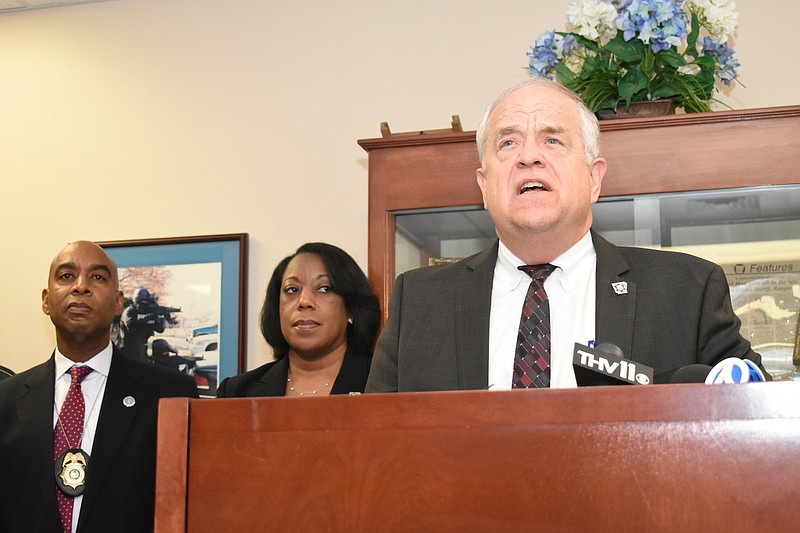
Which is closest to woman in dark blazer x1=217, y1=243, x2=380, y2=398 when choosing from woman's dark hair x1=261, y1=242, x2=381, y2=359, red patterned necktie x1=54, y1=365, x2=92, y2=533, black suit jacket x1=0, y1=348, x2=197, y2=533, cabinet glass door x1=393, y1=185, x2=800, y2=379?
woman's dark hair x1=261, y1=242, x2=381, y2=359

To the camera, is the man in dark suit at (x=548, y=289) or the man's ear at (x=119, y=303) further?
the man's ear at (x=119, y=303)

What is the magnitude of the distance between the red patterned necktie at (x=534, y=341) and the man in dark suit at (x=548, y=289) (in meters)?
0.01

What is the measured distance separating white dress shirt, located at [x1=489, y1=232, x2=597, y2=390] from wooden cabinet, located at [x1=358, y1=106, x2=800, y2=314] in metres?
0.75

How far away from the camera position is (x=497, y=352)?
66.6 inches

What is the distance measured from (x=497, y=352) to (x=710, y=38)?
1.45m

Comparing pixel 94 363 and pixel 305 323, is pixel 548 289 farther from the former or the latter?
pixel 94 363

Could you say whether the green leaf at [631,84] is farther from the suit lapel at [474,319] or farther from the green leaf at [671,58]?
the suit lapel at [474,319]

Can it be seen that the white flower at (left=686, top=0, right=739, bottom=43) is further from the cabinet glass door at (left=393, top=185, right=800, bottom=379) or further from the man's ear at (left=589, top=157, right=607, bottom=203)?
the man's ear at (left=589, top=157, right=607, bottom=203)

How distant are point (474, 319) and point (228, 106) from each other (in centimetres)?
209

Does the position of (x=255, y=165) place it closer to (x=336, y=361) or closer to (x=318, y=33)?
(x=318, y=33)

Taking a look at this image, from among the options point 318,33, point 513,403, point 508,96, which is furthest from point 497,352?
point 318,33

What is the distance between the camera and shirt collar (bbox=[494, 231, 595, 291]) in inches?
70.2

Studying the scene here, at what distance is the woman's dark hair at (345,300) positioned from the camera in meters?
2.88

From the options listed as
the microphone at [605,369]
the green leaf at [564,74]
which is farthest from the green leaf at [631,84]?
the microphone at [605,369]
